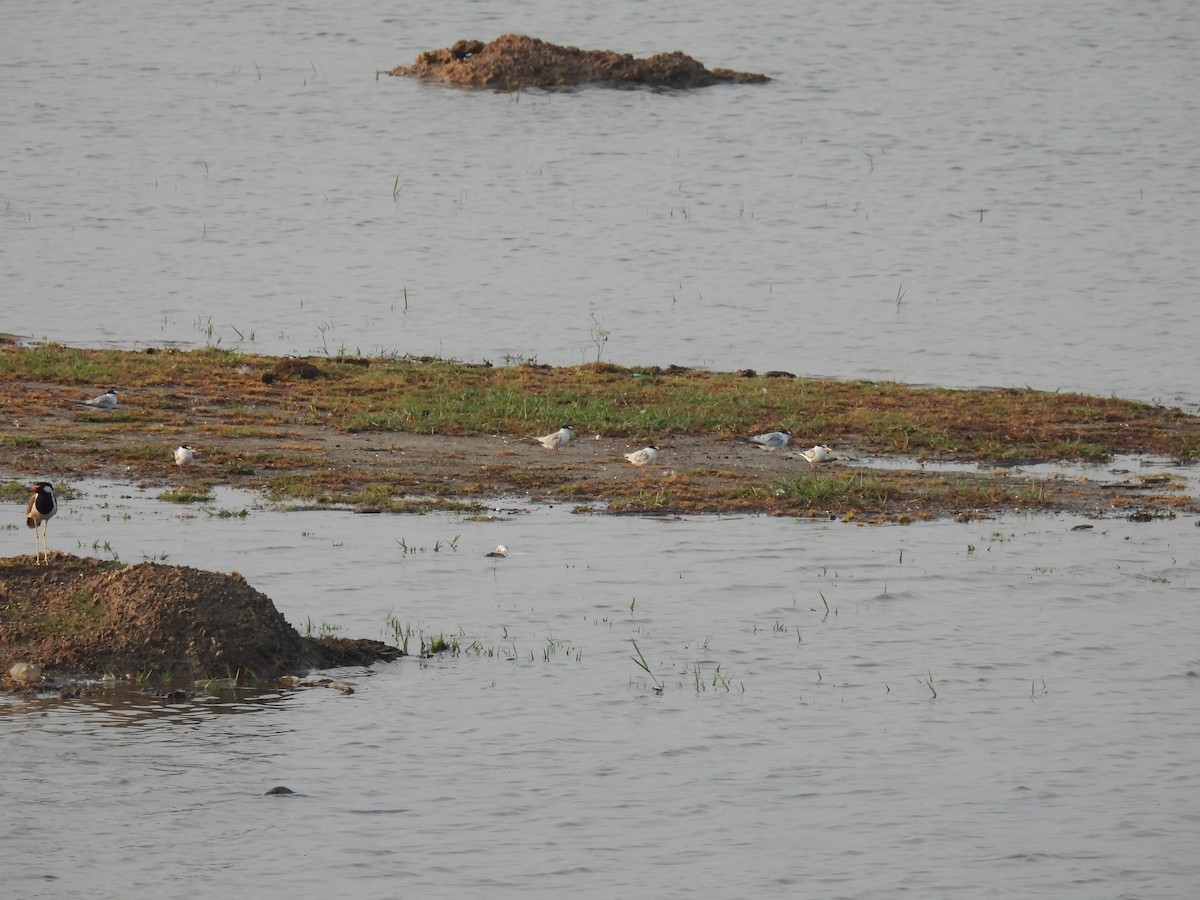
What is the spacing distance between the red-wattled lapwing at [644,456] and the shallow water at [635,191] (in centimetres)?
511

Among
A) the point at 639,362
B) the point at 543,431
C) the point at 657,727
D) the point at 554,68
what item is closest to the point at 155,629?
the point at 657,727

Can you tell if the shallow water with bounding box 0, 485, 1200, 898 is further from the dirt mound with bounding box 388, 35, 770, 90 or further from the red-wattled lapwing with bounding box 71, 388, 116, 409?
the dirt mound with bounding box 388, 35, 770, 90

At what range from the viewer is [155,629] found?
33.3 feet

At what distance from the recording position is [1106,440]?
54.1 ft

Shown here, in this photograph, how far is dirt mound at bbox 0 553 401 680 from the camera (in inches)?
398

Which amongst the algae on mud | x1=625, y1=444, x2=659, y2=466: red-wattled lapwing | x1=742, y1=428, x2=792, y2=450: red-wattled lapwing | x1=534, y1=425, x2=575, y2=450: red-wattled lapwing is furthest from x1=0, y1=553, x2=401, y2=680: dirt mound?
x1=742, y1=428, x2=792, y2=450: red-wattled lapwing

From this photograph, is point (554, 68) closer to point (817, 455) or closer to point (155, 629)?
point (817, 455)

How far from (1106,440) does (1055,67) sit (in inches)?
987

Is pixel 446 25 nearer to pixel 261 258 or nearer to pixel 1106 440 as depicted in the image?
pixel 261 258

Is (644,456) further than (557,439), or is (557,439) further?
(557,439)

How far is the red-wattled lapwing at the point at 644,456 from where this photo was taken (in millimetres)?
14939

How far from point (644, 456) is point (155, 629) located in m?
5.76

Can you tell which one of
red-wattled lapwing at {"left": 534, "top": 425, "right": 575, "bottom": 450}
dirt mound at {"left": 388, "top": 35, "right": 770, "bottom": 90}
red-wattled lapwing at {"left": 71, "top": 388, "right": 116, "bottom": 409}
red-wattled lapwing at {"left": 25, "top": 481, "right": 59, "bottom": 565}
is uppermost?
dirt mound at {"left": 388, "top": 35, "right": 770, "bottom": 90}

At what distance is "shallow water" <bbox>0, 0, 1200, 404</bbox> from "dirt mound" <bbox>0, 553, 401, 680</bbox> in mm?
9959
